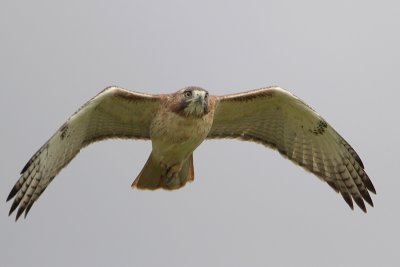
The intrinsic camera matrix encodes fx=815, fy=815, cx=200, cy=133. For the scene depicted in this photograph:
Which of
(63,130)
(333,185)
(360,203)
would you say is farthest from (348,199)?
(63,130)

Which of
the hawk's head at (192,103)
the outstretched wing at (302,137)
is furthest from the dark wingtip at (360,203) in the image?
the hawk's head at (192,103)

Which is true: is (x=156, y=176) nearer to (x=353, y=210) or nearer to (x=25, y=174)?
(x=25, y=174)

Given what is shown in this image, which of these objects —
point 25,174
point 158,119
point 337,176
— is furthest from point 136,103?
point 337,176

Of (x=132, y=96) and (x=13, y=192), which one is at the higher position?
(x=132, y=96)

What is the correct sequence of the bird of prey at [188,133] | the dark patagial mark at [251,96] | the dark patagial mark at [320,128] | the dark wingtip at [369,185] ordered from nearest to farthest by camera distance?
1. the bird of prey at [188,133]
2. the dark patagial mark at [251,96]
3. the dark patagial mark at [320,128]
4. the dark wingtip at [369,185]

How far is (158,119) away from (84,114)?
1.04m

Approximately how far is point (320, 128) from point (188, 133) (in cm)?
241

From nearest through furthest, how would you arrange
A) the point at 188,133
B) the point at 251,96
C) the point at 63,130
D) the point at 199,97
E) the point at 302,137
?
the point at 199,97 → the point at 188,133 → the point at 63,130 → the point at 251,96 → the point at 302,137

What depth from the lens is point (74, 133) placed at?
37.8 feet

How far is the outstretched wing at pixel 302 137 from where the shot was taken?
12281mm

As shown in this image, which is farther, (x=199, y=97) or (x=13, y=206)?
(x=13, y=206)

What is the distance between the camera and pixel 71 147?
11.6 meters

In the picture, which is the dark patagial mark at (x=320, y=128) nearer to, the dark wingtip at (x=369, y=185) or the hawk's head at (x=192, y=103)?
the dark wingtip at (x=369, y=185)

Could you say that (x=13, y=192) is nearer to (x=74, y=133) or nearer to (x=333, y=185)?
(x=74, y=133)
